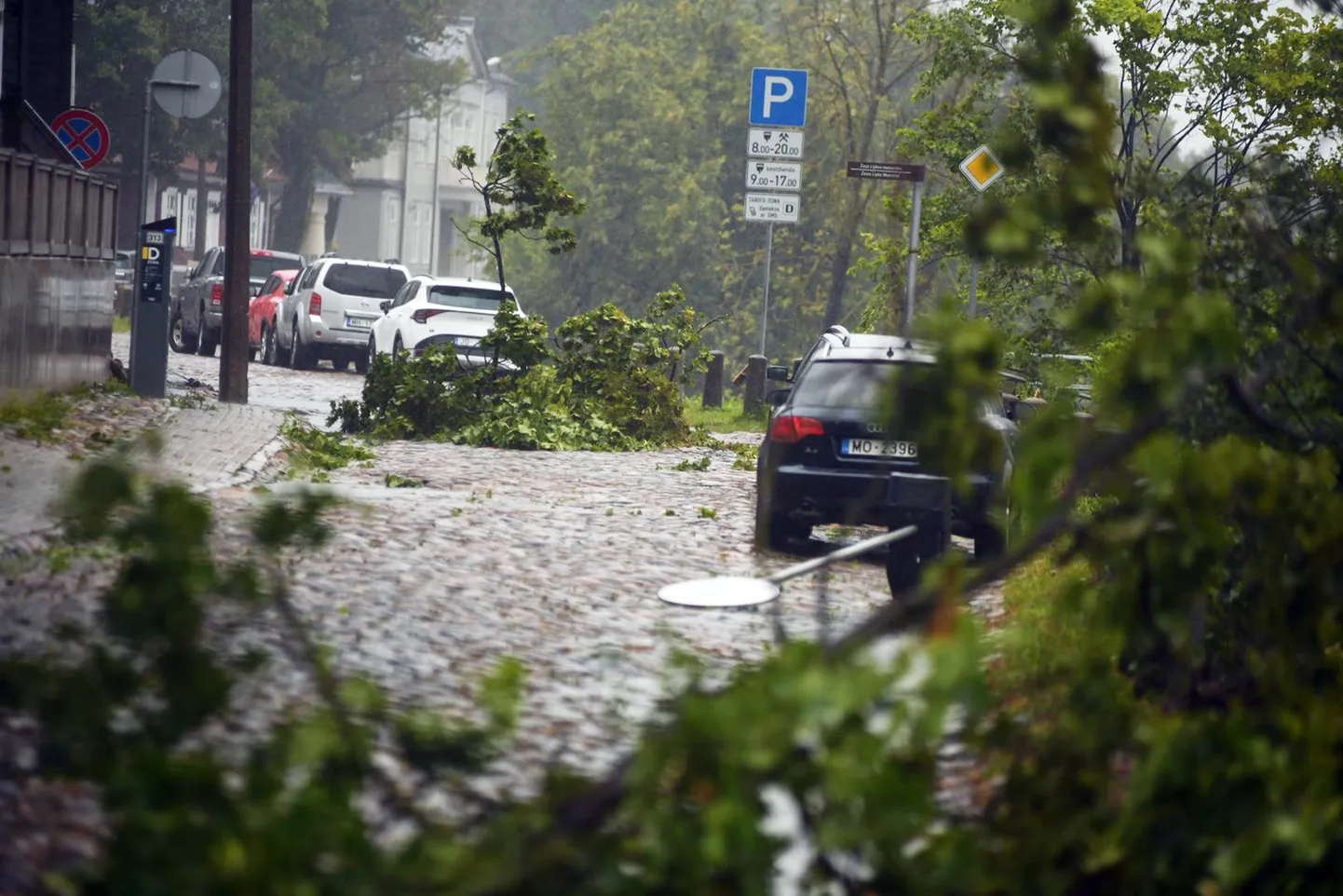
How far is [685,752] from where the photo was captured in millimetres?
3410

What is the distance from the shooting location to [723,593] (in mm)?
7504

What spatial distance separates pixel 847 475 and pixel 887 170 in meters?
7.82

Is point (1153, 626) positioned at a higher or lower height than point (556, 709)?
higher

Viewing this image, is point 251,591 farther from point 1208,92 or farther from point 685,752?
point 1208,92

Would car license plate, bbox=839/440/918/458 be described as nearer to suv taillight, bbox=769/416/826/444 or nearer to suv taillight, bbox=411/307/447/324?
suv taillight, bbox=769/416/826/444

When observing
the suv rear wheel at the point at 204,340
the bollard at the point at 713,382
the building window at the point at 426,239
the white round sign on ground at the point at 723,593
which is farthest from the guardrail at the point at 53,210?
the building window at the point at 426,239

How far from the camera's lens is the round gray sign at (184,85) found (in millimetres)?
21750

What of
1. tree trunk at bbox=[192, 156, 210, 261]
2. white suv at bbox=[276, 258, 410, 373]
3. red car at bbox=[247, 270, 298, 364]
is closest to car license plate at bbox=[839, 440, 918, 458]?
white suv at bbox=[276, 258, 410, 373]

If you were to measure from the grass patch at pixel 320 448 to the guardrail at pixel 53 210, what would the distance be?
2.35m

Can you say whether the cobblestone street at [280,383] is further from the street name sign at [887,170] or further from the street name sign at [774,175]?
the street name sign at [887,170]

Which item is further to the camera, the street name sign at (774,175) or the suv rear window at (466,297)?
the suv rear window at (466,297)

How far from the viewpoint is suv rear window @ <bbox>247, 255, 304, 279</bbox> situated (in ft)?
145

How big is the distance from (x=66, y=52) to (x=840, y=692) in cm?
2303

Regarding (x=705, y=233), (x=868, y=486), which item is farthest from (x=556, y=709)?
(x=705, y=233)
